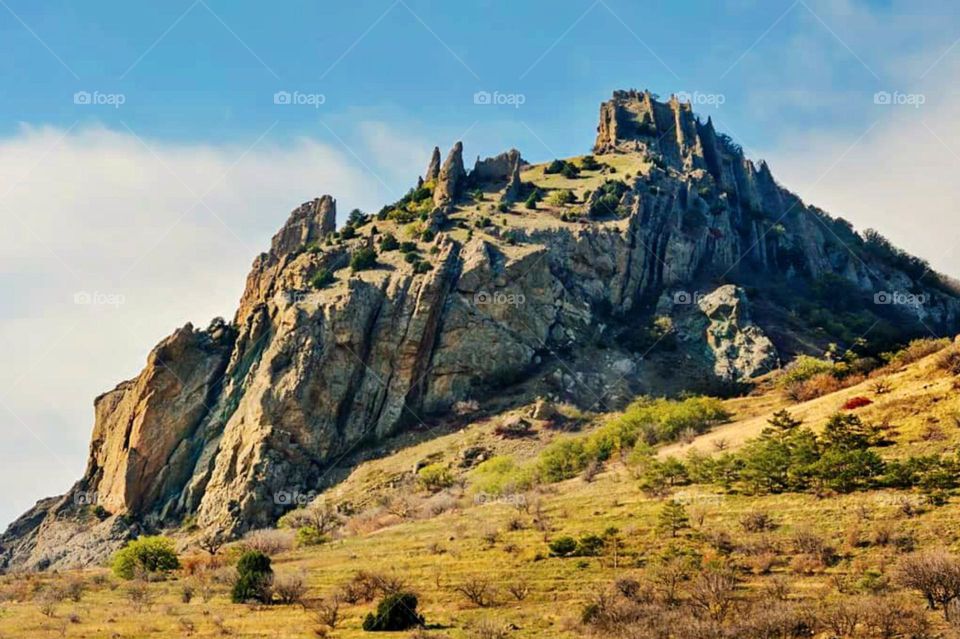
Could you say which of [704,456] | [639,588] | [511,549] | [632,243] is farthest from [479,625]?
[632,243]

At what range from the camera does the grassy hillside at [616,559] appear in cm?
2786

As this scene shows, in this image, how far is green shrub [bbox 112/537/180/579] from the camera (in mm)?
49969

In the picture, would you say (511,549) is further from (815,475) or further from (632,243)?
(632,243)

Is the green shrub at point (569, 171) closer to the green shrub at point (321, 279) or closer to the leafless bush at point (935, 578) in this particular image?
the green shrub at point (321, 279)

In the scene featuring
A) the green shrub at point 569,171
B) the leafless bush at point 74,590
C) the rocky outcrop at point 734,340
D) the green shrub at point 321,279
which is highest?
the green shrub at point 569,171

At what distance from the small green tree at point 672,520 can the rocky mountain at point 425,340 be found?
111ft

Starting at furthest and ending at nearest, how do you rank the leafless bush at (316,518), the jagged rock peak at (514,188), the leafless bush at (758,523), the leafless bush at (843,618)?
the jagged rock peak at (514,188) < the leafless bush at (316,518) < the leafless bush at (758,523) < the leafless bush at (843,618)

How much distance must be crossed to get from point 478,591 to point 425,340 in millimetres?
45660

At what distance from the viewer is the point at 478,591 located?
33.0 m

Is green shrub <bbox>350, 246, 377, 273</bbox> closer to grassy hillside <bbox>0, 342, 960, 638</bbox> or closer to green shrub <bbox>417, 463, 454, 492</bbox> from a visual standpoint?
green shrub <bbox>417, 463, 454, 492</bbox>

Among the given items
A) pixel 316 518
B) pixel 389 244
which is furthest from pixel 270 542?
pixel 389 244

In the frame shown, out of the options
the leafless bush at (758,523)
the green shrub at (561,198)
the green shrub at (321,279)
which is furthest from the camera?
the green shrub at (561,198)

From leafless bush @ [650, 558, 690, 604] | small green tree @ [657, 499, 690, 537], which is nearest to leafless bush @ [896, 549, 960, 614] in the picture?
leafless bush @ [650, 558, 690, 604]

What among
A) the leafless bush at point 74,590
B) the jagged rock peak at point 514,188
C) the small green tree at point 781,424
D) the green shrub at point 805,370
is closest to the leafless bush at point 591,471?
the small green tree at point 781,424
